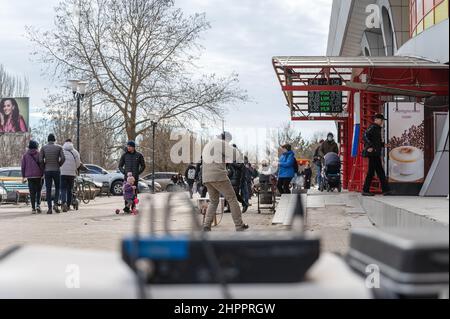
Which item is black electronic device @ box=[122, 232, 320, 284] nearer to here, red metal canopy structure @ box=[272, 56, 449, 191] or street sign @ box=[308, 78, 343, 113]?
red metal canopy structure @ box=[272, 56, 449, 191]

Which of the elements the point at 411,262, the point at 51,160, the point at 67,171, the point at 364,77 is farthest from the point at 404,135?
the point at 411,262

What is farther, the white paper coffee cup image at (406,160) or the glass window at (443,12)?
the white paper coffee cup image at (406,160)

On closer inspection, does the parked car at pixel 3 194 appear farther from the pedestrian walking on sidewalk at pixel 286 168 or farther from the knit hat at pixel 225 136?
the knit hat at pixel 225 136

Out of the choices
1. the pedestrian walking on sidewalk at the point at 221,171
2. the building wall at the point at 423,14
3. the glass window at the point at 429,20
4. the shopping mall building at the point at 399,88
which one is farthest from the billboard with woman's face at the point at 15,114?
the pedestrian walking on sidewalk at the point at 221,171

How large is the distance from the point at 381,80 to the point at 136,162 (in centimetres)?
633

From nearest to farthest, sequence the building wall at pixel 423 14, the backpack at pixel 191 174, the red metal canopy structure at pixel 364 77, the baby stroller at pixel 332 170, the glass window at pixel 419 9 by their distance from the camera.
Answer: the red metal canopy structure at pixel 364 77 → the building wall at pixel 423 14 → the glass window at pixel 419 9 → the backpack at pixel 191 174 → the baby stroller at pixel 332 170

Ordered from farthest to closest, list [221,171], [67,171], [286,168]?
[286,168]
[67,171]
[221,171]

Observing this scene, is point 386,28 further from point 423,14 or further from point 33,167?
point 33,167

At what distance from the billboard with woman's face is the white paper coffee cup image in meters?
34.5

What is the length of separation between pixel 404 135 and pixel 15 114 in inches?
1399

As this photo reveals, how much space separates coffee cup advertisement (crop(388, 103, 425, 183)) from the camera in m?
15.2

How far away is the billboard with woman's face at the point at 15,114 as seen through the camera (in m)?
45.2

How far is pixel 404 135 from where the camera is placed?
15.2 m
